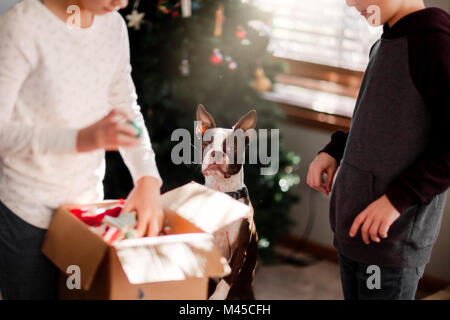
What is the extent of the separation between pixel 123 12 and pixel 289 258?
158cm

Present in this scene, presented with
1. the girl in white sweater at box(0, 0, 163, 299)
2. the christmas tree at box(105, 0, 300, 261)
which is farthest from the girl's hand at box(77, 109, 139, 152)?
the christmas tree at box(105, 0, 300, 261)

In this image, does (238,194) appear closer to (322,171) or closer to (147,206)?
(322,171)

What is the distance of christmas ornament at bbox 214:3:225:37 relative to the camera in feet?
8.07

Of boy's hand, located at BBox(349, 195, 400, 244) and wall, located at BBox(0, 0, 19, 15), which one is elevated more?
wall, located at BBox(0, 0, 19, 15)

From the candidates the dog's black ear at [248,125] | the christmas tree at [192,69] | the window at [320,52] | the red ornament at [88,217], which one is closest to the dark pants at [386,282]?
the dog's black ear at [248,125]

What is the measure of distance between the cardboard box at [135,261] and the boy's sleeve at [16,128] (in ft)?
0.49

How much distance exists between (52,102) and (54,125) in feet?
0.13

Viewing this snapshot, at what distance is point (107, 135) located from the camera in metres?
0.94

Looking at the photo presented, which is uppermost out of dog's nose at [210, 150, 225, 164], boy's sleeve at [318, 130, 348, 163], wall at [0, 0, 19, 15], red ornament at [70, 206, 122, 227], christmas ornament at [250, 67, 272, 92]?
wall at [0, 0, 19, 15]

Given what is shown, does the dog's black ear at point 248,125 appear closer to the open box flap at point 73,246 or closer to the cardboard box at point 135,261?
the cardboard box at point 135,261

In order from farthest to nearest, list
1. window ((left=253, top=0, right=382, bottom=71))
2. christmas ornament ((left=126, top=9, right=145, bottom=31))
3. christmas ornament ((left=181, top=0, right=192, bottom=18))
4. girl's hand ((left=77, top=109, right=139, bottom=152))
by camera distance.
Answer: window ((left=253, top=0, right=382, bottom=71)) → christmas ornament ((left=126, top=9, right=145, bottom=31)) → christmas ornament ((left=181, top=0, right=192, bottom=18)) → girl's hand ((left=77, top=109, right=139, bottom=152))

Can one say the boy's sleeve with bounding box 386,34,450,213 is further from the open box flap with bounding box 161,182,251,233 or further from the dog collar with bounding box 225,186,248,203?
the dog collar with bounding box 225,186,248,203

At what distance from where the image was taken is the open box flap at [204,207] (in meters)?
1.16
